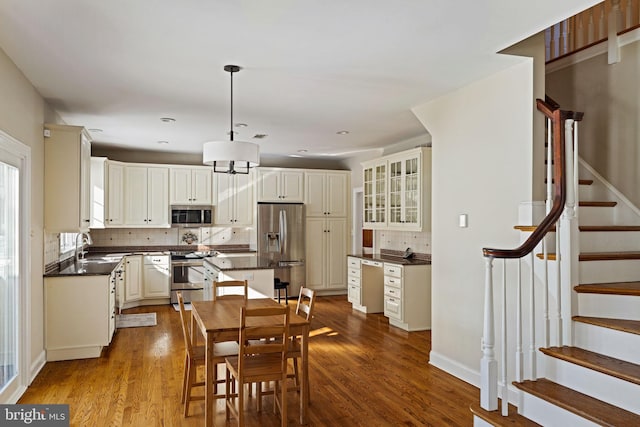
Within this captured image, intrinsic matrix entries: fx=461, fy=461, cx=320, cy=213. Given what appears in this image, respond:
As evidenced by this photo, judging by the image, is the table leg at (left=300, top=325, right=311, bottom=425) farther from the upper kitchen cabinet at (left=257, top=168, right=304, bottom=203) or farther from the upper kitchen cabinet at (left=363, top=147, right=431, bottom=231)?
the upper kitchen cabinet at (left=257, top=168, right=304, bottom=203)

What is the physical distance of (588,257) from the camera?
10.1ft

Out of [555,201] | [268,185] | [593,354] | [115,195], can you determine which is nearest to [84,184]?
[115,195]

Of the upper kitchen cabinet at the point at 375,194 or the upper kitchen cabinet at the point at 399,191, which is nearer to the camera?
the upper kitchen cabinet at the point at 399,191

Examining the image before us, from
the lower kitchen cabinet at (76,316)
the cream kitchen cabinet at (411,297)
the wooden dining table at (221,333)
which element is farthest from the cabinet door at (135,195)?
the wooden dining table at (221,333)

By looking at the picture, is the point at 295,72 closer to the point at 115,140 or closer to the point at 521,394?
the point at 521,394

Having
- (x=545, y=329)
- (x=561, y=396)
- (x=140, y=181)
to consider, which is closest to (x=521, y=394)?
(x=561, y=396)

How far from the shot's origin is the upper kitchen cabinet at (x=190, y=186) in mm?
7938

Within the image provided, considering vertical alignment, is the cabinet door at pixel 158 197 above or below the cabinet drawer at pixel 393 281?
above

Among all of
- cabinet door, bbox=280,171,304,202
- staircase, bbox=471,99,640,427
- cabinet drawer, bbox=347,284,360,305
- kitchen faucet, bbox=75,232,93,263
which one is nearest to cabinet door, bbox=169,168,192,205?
kitchen faucet, bbox=75,232,93,263

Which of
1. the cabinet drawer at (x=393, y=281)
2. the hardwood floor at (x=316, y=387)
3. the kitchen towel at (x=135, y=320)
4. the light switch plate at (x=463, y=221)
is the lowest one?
the kitchen towel at (x=135, y=320)

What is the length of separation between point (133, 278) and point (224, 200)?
202 centimetres

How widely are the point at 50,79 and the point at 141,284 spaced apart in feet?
13.6

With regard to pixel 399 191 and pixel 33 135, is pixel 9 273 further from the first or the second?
pixel 399 191

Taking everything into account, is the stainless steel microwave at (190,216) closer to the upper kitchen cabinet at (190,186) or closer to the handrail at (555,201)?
the upper kitchen cabinet at (190,186)
